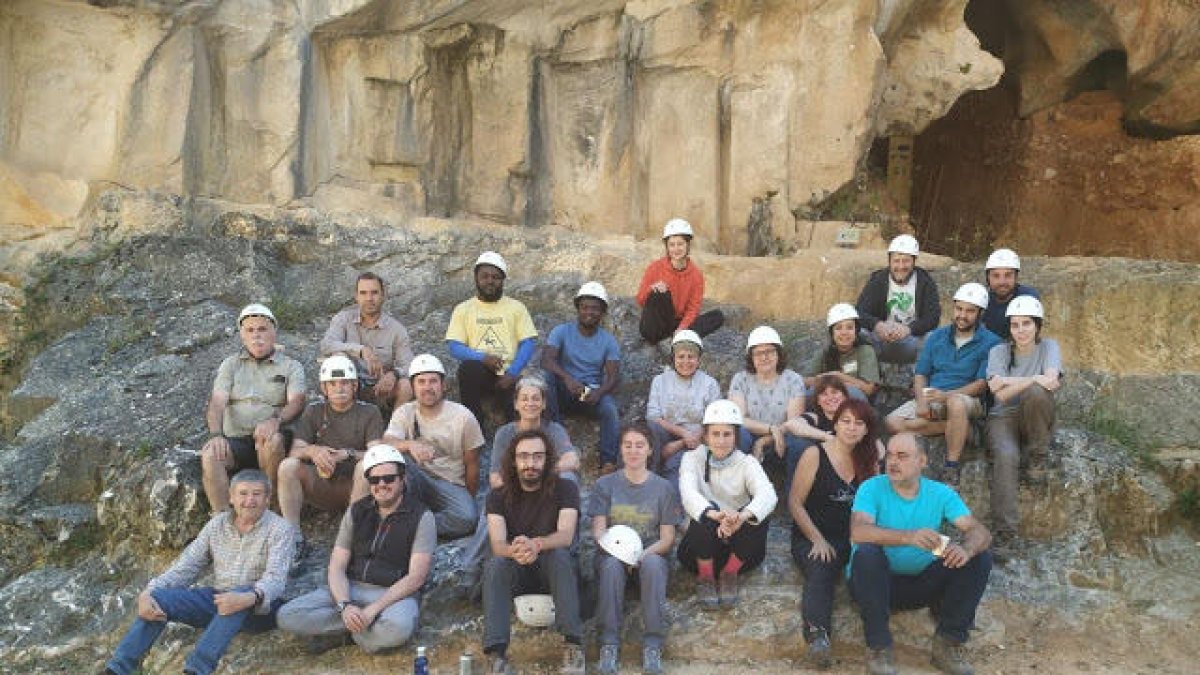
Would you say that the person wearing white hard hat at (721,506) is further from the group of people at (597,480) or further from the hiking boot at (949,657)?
the hiking boot at (949,657)

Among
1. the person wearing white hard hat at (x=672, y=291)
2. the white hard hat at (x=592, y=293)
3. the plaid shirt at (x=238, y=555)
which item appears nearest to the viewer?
the plaid shirt at (x=238, y=555)

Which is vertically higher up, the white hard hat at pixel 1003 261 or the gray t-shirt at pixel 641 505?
the white hard hat at pixel 1003 261

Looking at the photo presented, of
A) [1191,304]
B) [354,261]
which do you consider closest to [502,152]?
[354,261]

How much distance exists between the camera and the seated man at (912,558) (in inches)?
215

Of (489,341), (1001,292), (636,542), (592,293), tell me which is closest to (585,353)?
(592,293)

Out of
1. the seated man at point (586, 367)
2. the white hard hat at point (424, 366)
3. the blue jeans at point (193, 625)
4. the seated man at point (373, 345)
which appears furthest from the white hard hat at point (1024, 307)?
the blue jeans at point (193, 625)

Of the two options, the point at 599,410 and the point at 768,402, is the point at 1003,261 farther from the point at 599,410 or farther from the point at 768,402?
the point at 599,410

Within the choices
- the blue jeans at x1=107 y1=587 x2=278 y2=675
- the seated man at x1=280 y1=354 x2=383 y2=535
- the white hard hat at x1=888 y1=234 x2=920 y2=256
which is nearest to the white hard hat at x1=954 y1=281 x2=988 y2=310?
the white hard hat at x1=888 y1=234 x2=920 y2=256

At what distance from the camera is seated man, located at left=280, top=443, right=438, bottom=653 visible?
5613mm

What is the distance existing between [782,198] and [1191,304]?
4.42 metres

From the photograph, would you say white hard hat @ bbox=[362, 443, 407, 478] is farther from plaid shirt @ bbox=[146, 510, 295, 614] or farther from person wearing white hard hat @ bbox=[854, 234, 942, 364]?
person wearing white hard hat @ bbox=[854, 234, 942, 364]

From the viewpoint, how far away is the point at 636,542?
18.6 ft

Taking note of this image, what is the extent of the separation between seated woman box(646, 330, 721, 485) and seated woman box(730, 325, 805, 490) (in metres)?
0.22

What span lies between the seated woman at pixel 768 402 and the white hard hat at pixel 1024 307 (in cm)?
143
